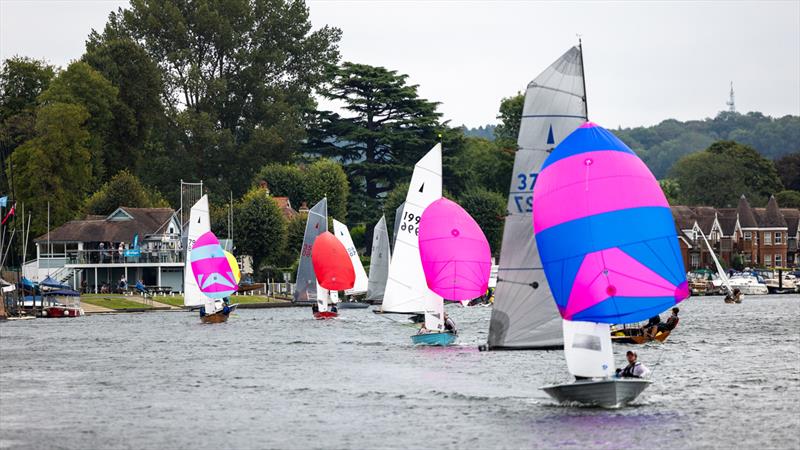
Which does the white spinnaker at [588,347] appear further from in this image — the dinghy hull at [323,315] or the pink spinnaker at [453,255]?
the dinghy hull at [323,315]

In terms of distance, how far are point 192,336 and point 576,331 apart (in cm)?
4328

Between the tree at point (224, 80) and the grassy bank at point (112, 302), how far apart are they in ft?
135

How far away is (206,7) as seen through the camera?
524 feet

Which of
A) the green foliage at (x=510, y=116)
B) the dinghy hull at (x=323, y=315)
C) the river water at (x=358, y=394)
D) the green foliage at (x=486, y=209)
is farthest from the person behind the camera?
the green foliage at (x=510, y=116)

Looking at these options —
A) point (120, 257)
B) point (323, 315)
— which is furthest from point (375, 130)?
point (323, 315)

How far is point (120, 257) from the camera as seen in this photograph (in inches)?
4943

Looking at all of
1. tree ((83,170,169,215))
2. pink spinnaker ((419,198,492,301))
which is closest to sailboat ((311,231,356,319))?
pink spinnaker ((419,198,492,301))

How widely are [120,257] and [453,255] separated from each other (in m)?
73.0

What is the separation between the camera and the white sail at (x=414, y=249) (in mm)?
64438

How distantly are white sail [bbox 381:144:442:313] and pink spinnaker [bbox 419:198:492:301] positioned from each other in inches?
119

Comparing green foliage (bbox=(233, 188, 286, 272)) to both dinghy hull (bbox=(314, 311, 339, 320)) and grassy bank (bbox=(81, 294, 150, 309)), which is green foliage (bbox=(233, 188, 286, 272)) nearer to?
grassy bank (bbox=(81, 294, 150, 309))

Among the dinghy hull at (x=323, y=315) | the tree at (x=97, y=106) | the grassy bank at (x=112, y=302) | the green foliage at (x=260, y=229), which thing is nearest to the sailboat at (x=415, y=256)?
the dinghy hull at (x=323, y=315)

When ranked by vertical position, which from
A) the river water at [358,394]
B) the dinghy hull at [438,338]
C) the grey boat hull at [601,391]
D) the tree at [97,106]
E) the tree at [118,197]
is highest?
the tree at [97,106]

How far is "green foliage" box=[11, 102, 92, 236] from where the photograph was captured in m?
129
